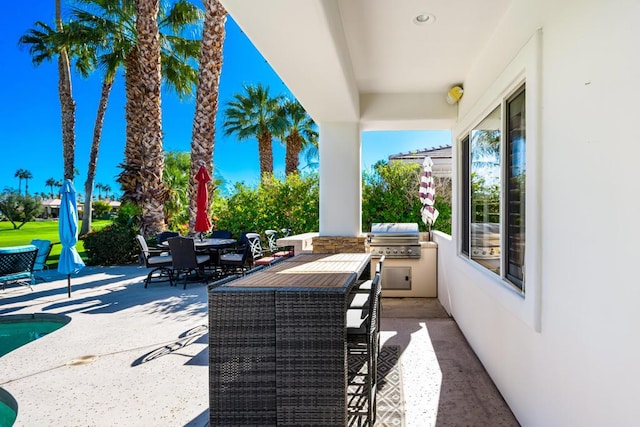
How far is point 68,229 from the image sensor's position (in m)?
6.59

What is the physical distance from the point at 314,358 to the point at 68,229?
6128 mm

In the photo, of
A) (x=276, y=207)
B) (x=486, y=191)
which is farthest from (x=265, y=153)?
(x=486, y=191)

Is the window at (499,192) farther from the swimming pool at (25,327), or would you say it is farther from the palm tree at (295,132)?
the palm tree at (295,132)

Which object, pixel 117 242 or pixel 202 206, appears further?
pixel 117 242

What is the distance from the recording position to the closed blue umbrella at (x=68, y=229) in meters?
6.56

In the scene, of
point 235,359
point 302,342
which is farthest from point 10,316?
point 302,342

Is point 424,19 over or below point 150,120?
below

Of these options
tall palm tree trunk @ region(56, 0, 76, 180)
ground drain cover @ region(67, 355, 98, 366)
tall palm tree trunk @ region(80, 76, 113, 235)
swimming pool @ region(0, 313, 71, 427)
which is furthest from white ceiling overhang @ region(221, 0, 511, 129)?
tall palm tree trunk @ region(80, 76, 113, 235)

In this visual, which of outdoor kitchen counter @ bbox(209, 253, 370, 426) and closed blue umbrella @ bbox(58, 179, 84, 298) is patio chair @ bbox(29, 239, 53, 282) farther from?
outdoor kitchen counter @ bbox(209, 253, 370, 426)

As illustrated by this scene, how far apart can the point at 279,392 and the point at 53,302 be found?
19.4 feet

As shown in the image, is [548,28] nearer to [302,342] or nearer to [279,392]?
[302,342]

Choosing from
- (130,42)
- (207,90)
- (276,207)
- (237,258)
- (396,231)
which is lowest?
(237,258)

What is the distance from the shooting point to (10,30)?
3092cm

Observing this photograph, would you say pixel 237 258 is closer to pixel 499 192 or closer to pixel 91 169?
pixel 499 192
